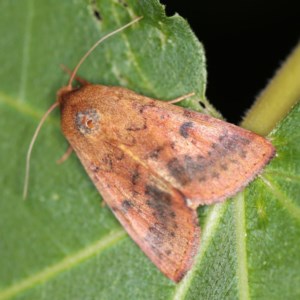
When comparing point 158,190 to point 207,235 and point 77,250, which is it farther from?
point 77,250

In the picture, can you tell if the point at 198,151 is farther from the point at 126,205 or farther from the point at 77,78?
the point at 77,78

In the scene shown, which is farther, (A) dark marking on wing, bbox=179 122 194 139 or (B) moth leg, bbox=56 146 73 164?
(B) moth leg, bbox=56 146 73 164

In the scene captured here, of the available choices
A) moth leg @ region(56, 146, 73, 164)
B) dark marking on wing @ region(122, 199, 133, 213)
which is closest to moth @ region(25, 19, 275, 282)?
dark marking on wing @ region(122, 199, 133, 213)

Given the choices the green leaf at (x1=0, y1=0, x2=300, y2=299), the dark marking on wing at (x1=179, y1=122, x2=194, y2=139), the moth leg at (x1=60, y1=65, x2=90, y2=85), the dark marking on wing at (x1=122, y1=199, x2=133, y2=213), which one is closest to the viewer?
the green leaf at (x1=0, y1=0, x2=300, y2=299)

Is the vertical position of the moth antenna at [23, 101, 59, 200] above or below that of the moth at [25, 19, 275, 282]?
below

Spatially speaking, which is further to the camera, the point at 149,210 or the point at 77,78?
the point at 77,78

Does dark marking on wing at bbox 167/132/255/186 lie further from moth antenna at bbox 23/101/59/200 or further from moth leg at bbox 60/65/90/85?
moth antenna at bbox 23/101/59/200

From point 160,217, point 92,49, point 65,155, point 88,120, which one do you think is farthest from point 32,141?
point 160,217

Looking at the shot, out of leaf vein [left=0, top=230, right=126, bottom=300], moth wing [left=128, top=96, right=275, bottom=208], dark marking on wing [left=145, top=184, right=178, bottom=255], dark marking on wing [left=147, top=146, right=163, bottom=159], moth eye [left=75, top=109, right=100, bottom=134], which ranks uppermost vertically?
moth wing [left=128, top=96, right=275, bottom=208]
